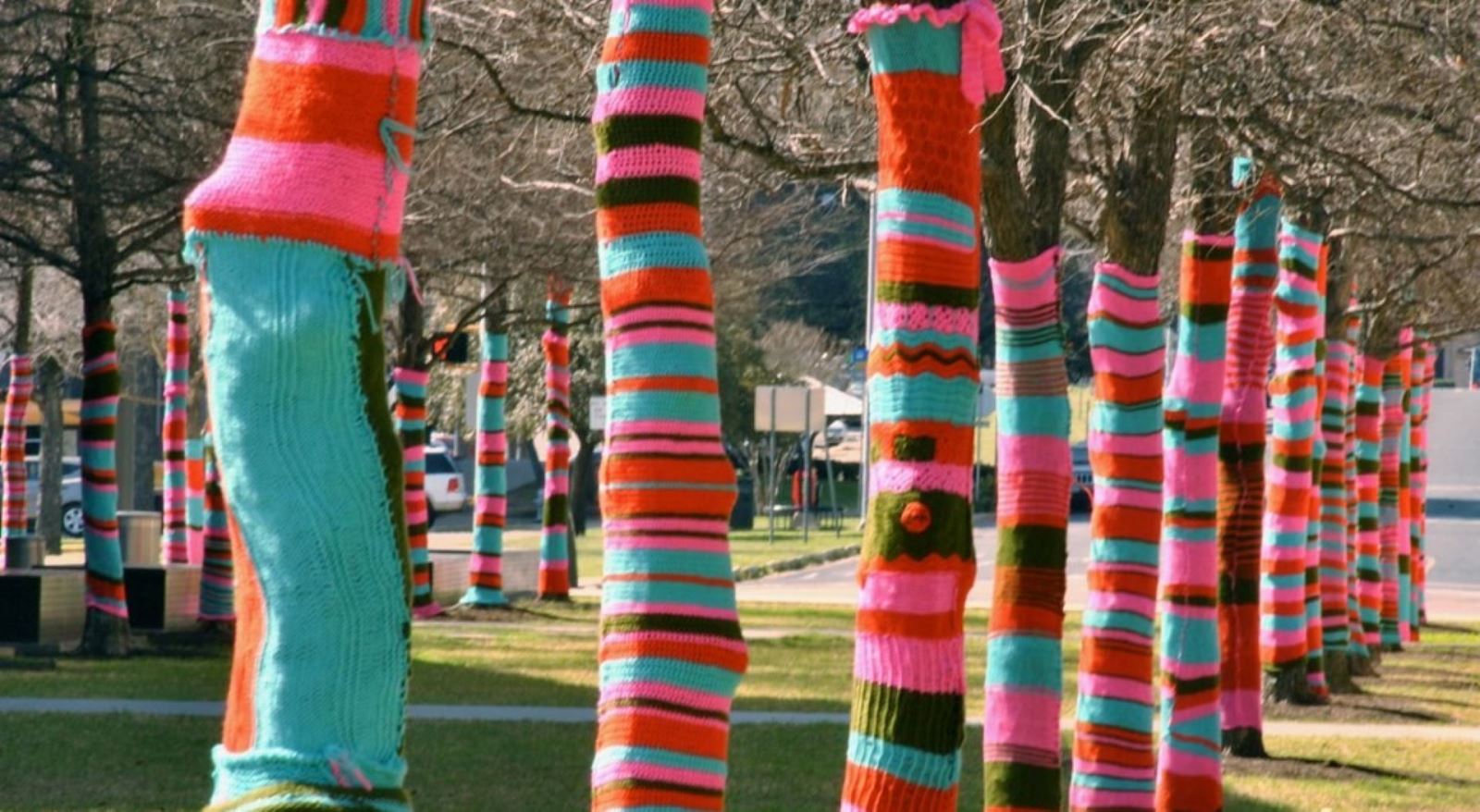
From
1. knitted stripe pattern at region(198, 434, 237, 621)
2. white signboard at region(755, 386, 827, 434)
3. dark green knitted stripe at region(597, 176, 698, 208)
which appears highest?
white signboard at region(755, 386, 827, 434)

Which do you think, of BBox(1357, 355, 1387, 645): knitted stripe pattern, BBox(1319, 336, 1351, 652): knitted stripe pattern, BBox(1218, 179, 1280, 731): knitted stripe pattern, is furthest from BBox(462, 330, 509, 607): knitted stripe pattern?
BBox(1218, 179, 1280, 731): knitted stripe pattern

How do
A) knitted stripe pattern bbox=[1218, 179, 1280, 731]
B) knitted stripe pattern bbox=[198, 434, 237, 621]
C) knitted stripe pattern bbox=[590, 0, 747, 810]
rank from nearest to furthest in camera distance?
knitted stripe pattern bbox=[590, 0, 747, 810] < knitted stripe pattern bbox=[1218, 179, 1280, 731] < knitted stripe pattern bbox=[198, 434, 237, 621]

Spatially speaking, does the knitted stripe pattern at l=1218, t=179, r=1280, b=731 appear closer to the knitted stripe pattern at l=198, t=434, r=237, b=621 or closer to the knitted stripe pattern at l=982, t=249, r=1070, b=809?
the knitted stripe pattern at l=982, t=249, r=1070, b=809

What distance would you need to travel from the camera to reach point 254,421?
3158mm

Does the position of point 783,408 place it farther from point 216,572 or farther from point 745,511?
point 216,572

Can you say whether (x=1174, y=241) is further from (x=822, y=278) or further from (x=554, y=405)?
(x=822, y=278)

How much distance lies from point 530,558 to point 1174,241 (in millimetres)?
12296

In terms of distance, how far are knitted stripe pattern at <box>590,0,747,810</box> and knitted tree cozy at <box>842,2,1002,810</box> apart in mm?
378

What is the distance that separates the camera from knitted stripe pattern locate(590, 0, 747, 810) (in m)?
5.29

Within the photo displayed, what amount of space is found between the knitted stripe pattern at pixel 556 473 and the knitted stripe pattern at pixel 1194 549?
52.7 ft

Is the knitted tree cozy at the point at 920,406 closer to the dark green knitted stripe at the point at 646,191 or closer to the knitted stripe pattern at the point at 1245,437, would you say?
the dark green knitted stripe at the point at 646,191

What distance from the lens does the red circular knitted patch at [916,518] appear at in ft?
17.9

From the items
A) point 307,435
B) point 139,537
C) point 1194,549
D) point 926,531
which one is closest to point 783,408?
point 139,537

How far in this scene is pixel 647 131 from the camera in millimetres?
5379
